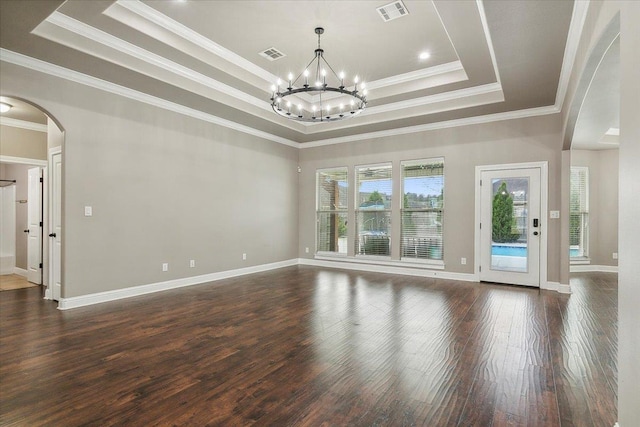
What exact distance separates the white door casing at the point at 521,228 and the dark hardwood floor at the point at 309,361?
0.97 m

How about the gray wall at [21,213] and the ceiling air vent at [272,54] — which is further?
the gray wall at [21,213]

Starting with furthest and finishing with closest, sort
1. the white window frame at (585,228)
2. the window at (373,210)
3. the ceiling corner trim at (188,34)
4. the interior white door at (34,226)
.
Result: the white window frame at (585,228) → the window at (373,210) → the interior white door at (34,226) → the ceiling corner trim at (188,34)

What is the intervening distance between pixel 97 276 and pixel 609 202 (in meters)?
10.7

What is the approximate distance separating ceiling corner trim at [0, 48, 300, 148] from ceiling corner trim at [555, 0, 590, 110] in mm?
5475

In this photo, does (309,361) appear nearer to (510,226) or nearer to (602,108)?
(510,226)

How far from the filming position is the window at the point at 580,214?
814 cm

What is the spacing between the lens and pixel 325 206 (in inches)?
332

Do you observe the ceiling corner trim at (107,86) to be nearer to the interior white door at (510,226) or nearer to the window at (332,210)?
the window at (332,210)

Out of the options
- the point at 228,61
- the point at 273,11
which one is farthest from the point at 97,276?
the point at 273,11

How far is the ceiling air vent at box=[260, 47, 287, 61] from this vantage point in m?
4.71

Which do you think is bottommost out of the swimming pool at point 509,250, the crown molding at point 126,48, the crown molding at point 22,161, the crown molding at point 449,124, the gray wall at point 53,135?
the swimming pool at point 509,250

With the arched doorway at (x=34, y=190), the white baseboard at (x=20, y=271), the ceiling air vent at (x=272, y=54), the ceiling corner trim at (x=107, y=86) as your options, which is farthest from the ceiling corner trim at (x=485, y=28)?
the white baseboard at (x=20, y=271)

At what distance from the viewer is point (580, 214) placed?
8.18 meters

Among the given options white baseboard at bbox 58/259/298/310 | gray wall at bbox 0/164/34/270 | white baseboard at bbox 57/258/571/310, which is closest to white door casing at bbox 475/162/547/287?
white baseboard at bbox 57/258/571/310
